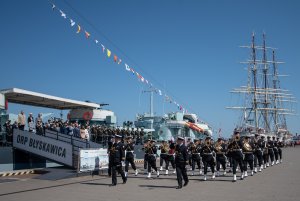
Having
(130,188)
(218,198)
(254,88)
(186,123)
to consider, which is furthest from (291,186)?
(254,88)

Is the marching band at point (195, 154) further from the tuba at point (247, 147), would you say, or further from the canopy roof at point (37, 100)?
the canopy roof at point (37, 100)

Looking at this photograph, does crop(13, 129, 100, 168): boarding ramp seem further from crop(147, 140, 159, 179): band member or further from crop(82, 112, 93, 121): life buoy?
crop(82, 112, 93, 121): life buoy

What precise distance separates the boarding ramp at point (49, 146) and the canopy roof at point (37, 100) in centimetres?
217

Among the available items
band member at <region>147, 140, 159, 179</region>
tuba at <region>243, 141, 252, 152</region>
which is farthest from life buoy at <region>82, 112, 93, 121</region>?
tuba at <region>243, 141, 252, 152</region>

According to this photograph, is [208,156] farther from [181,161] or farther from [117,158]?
[117,158]

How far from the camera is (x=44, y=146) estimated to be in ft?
62.7

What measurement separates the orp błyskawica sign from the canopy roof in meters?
2.17

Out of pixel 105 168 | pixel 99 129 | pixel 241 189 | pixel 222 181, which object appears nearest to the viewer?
pixel 241 189

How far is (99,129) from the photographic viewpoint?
91.1ft

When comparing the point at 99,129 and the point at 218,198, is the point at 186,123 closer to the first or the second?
the point at 99,129

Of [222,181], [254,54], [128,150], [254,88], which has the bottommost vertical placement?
[222,181]

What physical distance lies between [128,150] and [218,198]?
7947mm

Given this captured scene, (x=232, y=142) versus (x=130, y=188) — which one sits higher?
(x=232, y=142)

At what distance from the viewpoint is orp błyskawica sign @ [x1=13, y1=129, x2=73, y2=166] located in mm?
18453
